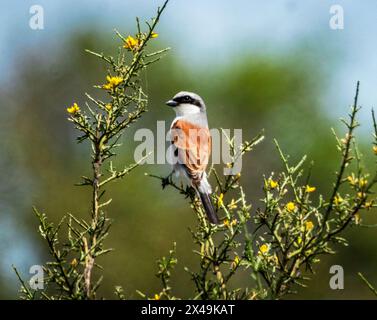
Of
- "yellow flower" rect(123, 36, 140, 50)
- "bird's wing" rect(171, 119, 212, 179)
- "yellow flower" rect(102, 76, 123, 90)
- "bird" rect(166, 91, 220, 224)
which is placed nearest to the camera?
"yellow flower" rect(102, 76, 123, 90)

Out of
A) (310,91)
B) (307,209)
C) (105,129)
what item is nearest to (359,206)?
(307,209)

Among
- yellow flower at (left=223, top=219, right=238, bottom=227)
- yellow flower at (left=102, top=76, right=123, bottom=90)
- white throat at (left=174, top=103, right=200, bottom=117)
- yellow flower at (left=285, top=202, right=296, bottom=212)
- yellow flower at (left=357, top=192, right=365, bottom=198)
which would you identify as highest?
yellow flower at (left=102, top=76, right=123, bottom=90)

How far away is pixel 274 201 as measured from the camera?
373 centimetres

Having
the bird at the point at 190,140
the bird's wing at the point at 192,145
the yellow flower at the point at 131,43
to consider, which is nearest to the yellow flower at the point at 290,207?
the yellow flower at the point at 131,43

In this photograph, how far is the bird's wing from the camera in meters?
5.75

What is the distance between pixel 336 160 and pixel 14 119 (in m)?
10.6

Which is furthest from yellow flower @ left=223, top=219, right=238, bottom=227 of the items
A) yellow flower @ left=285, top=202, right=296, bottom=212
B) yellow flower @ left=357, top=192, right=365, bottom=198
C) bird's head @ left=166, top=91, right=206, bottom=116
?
bird's head @ left=166, top=91, right=206, bottom=116

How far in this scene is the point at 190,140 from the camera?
240 inches

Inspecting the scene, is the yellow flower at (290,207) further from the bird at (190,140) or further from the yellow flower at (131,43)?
the bird at (190,140)

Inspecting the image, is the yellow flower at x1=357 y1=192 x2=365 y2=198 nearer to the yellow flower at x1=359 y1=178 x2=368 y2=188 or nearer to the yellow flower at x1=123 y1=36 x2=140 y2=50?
the yellow flower at x1=359 y1=178 x2=368 y2=188

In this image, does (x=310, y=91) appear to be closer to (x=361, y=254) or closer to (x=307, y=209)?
(x=361, y=254)

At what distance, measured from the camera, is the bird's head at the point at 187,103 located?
6.30 m
